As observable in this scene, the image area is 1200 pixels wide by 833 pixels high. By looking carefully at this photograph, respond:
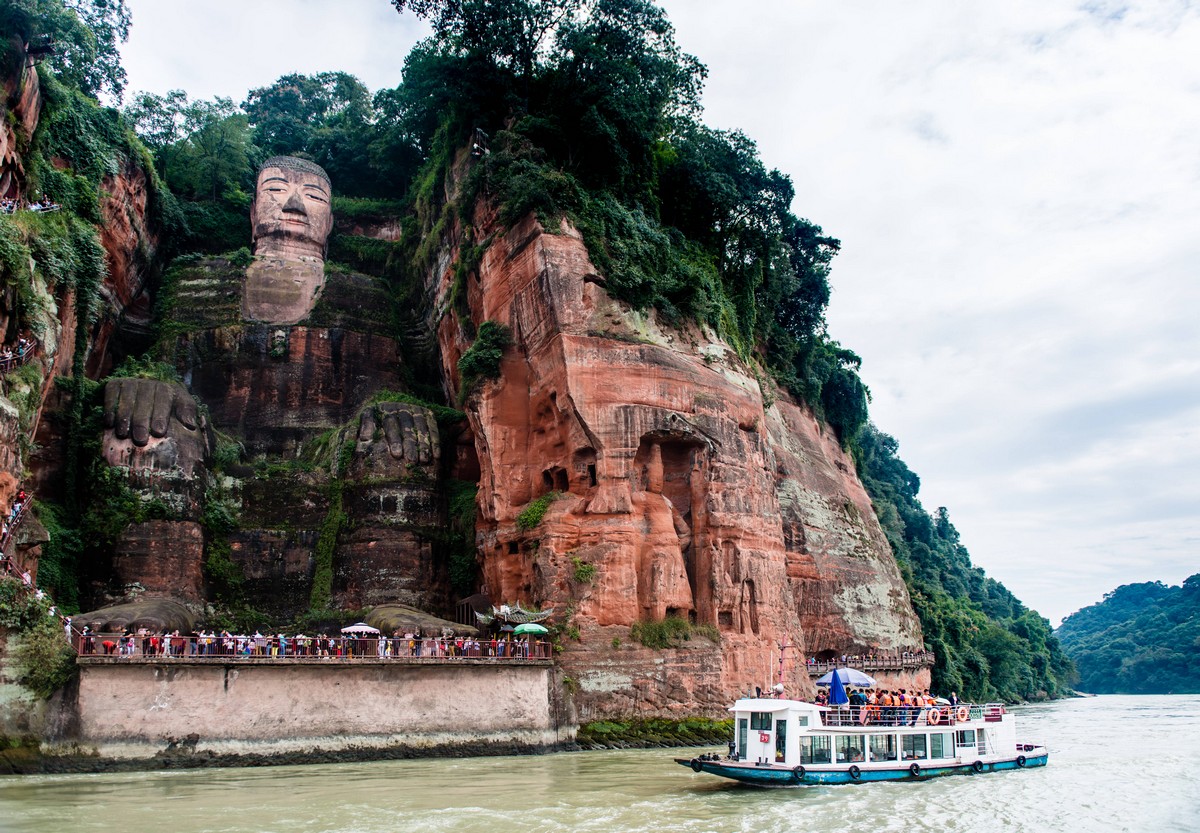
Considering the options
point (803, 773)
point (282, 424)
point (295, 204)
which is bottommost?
point (803, 773)

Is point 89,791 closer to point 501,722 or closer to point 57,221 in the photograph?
point 501,722

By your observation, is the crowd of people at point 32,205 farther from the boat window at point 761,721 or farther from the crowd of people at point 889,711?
the crowd of people at point 889,711

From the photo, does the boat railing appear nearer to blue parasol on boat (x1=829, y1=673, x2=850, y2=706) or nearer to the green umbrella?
blue parasol on boat (x1=829, y1=673, x2=850, y2=706)

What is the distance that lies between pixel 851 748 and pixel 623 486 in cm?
1118

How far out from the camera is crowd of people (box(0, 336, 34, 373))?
25.7 meters

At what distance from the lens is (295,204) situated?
1793 inches

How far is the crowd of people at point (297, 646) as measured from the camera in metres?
23.8

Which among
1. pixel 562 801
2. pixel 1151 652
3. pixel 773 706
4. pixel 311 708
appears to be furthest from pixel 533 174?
pixel 1151 652

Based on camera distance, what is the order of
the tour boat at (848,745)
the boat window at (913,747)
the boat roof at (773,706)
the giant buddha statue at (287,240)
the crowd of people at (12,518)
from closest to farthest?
the tour boat at (848,745) → the boat roof at (773,706) → the boat window at (913,747) → the crowd of people at (12,518) → the giant buddha statue at (287,240)

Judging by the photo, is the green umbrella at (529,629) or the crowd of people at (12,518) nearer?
the crowd of people at (12,518)

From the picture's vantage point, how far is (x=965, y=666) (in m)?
54.8

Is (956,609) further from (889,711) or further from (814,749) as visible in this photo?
(814,749)

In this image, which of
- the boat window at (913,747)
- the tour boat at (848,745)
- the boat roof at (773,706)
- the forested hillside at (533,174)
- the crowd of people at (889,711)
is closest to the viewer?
the tour boat at (848,745)

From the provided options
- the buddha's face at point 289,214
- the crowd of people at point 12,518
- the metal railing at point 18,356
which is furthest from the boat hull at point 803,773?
the buddha's face at point 289,214
